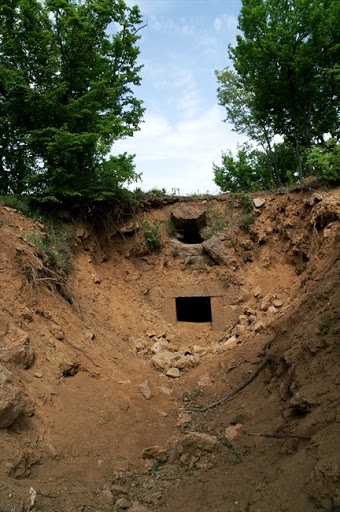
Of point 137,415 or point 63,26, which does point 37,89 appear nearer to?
point 63,26

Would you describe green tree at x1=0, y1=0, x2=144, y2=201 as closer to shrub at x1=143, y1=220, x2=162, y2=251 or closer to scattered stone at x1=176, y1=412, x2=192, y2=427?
shrub at x1=143, y1=220, x2=162, y2=251

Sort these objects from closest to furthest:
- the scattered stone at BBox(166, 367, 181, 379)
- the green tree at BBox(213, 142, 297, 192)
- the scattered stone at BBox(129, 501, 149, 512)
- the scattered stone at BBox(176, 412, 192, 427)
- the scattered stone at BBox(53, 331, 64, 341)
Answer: the scattered stone at BBox(129, 501, 149, 512) < the scattered stone at BBox(176, 412, 192, 427) < the scattered stone at BBox(53, 331, 64, 341) < the scattered stone at BBox(166, 367, 181, 379) < the green tree at BBox(213, 142, 297, 192)

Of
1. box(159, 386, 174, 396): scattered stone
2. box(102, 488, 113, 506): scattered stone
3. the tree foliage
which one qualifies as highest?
the tree foliage

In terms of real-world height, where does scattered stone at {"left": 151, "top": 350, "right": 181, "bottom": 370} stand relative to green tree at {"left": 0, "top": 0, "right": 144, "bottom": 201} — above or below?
below

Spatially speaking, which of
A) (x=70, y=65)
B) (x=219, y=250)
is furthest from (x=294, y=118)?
(x=70, y=65)

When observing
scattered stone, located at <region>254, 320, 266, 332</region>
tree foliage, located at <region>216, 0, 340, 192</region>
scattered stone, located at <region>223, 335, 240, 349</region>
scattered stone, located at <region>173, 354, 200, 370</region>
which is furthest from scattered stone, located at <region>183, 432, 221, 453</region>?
tree foliage, located at <region>216, 0, 340, 192</region>

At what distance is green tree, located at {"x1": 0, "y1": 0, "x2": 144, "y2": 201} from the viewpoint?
9.79 meters

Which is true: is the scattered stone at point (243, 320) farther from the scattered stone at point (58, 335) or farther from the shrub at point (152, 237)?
the scattered stone at point (58, 335)

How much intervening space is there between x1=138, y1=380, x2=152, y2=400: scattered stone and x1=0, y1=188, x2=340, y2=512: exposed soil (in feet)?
0.07

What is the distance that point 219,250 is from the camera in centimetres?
1154

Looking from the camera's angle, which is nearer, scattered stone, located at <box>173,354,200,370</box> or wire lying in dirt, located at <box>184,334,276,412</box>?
wire lying in dirt, located at <box>184,334,276,412</box>

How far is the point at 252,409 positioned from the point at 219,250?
6232mm

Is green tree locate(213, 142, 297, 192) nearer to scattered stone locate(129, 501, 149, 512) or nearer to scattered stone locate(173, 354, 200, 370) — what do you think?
scattered stone locate(173, 354, 200, 370)

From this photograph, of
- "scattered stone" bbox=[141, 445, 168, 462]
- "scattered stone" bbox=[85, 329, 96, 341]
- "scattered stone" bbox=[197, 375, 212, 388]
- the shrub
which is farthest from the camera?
the shrub
